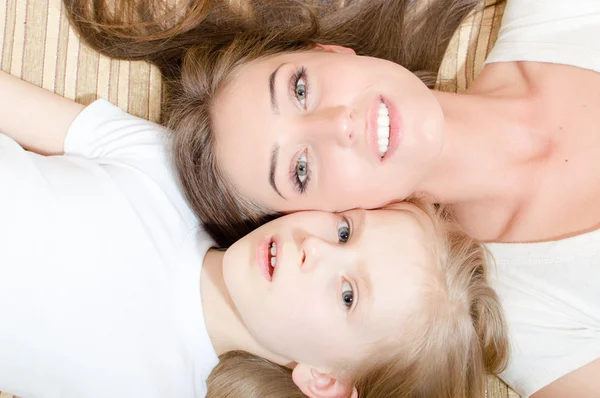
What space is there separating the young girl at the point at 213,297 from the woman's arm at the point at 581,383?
14 cm

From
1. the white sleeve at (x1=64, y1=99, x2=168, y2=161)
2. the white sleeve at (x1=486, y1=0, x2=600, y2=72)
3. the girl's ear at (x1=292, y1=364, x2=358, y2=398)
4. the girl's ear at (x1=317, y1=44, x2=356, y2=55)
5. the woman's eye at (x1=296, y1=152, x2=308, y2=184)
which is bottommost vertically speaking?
the girl's ear at (x1=292, y1=364, x2=358, y2=398)

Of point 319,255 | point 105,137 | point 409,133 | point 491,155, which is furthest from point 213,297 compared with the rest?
point 491,155

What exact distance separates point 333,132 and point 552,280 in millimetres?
601

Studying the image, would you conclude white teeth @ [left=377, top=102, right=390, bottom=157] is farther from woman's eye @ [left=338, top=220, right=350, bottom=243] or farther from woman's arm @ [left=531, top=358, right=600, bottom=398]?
woman's arm @ [left=531, top=358, right=600, bottom=398]

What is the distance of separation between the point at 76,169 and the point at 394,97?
73 cm

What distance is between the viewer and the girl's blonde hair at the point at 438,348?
3.85 feet

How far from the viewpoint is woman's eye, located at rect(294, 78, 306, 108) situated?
1.21m

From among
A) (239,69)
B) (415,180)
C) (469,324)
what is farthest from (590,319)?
(239,69)

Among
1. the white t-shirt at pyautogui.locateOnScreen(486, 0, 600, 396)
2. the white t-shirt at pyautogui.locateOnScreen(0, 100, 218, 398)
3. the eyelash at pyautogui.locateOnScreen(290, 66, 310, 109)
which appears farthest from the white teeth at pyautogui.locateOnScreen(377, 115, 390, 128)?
the white t-shirt at pyautogui.locateOnScreen(0, 100, 218, 398)

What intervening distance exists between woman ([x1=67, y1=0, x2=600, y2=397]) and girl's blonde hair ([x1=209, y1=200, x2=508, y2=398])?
0.28 feet

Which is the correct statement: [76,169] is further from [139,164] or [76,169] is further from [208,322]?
[208,322]

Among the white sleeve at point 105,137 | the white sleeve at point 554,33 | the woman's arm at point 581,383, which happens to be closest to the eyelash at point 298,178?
the white sleeve at point 105,137

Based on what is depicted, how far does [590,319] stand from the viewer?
129 centimetres

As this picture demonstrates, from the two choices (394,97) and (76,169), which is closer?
(394,97)
